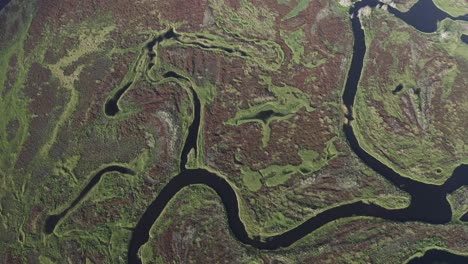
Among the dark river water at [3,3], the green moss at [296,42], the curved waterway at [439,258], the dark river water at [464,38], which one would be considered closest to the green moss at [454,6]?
the dark river water at [464,38]

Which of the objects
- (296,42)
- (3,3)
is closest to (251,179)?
(296,42)

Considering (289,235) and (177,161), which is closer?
(289,235)

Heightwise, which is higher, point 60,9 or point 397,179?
point 60,9

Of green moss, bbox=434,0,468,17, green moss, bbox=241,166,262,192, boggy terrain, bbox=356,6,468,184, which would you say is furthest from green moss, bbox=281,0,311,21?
green moss, bbox=241,166,262,192

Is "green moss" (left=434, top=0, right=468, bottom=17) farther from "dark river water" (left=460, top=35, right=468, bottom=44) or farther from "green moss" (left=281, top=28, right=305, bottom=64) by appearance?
"green moss" (left=281, top=28, right=305, bottom=64)

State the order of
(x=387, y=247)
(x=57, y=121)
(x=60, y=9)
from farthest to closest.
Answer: (x=60, y=9), (x=57, y=121), (x=387, y=247)

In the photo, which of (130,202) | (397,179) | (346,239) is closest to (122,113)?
(130,202)

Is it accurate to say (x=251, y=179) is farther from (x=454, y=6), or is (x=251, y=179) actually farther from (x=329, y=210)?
(x=454, y=6)

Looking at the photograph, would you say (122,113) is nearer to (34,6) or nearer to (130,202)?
(130,202)
